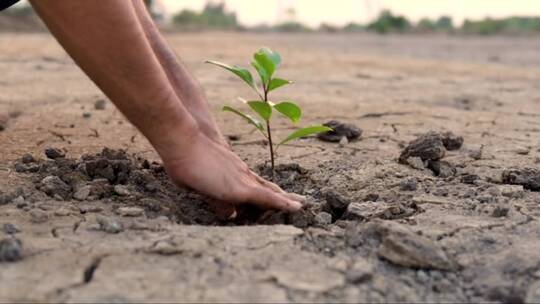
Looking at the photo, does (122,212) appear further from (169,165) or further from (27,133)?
(27,133)

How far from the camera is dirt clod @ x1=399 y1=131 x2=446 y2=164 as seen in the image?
232 centimetres

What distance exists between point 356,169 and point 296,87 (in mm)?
2290

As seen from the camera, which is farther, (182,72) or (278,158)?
(278,158)

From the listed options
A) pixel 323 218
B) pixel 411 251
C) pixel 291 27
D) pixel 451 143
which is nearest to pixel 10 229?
pixel 323 218

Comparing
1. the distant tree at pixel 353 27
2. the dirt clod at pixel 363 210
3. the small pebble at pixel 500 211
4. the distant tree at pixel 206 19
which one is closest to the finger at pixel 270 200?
the dirt clod at pixel 363 210

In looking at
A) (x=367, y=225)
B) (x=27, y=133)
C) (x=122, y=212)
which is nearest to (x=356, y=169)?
(x=367, y=225)

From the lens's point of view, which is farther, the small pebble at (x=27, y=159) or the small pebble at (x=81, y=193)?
the small pebble at (x=27, y=159)

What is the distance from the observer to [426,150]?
7.63 ft

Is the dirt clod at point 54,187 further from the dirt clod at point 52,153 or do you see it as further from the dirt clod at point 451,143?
the dirt clod at point 451,143

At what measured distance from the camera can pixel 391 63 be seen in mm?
6738

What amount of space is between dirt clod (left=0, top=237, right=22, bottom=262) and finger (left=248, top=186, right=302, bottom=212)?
53cm

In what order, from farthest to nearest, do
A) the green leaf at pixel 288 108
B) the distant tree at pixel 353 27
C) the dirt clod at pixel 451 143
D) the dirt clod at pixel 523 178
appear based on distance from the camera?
the distant tree at pixel 353 27 < the dirt clod at pixel 451 143 < the dirt clod at pixel 523 178 < the green leaf at pixel 288 108

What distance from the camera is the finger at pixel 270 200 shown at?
69.7 inches

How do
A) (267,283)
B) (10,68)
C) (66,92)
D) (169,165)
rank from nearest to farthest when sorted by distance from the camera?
(267,283), (169,165), (66,92), (10,68)
